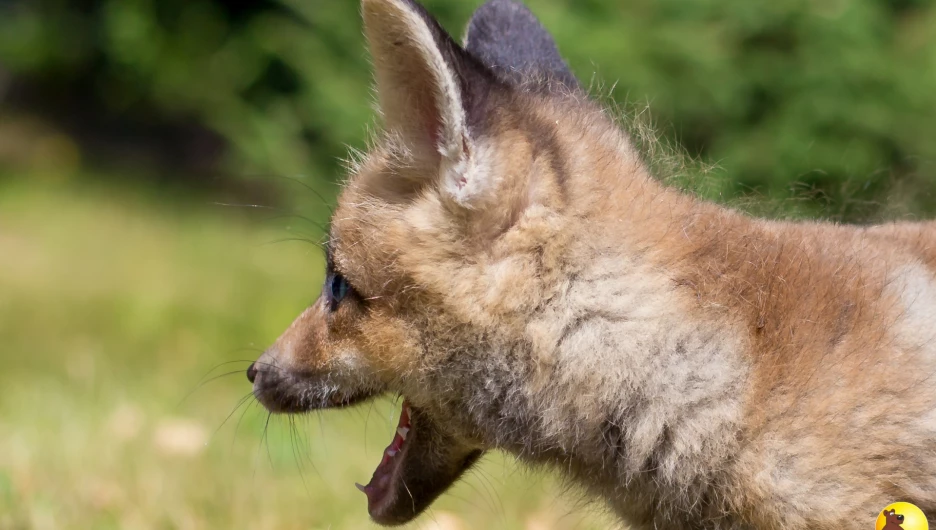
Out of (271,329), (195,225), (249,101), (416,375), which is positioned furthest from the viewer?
(195,225)

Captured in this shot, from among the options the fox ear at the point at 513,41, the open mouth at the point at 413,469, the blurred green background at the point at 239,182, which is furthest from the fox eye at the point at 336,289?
the fox ear at the point at 513,41

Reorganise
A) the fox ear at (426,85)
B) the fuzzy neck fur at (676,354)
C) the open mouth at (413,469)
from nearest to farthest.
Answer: the fuzzy neck fur at (676,354) < the fox ear at (426,85) < the open mouth at (413,469)

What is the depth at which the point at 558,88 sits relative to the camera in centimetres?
314

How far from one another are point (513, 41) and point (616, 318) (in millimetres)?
1333

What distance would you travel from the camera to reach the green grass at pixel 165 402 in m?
3.80

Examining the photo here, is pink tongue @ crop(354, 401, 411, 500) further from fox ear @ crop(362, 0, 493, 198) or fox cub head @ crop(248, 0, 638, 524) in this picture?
fox ear @ crop(362, 0, 493, 198)

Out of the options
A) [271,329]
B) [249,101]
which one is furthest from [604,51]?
[249,101]

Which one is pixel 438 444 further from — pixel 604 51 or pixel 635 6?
pixel 635 6

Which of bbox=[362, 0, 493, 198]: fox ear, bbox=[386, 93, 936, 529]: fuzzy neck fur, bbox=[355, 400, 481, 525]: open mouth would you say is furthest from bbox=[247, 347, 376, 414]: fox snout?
bbox=[362, 0, 493, 198]: fox ear

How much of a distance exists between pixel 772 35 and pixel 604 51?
1.23 meters

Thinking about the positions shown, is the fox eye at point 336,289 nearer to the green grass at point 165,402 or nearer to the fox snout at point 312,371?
the fox snout at point 312,371

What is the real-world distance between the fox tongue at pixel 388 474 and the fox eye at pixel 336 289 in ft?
1.27

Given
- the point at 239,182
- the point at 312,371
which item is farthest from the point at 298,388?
the point at 239,182

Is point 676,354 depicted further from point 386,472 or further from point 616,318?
point 386,472
